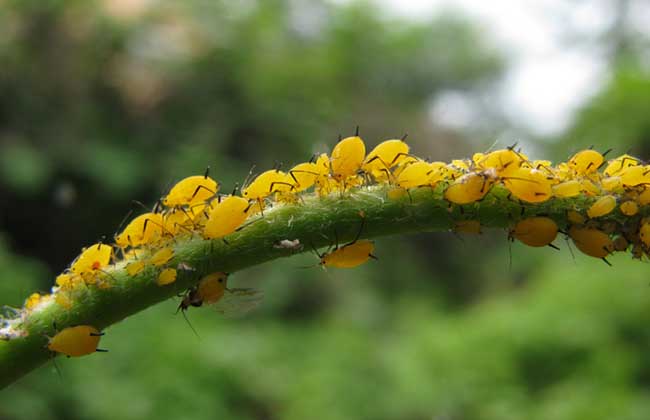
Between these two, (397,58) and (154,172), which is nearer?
(154,172)

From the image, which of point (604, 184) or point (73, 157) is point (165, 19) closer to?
point (73, 157)

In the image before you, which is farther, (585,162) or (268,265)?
(268,265)

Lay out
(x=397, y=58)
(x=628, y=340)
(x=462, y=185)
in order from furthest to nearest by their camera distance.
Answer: (x=397, y=58)
(x=628, y=340)
(x=462, y=185)

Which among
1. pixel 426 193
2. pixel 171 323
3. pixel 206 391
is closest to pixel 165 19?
pixel 171 323

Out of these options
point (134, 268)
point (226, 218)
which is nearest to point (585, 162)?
point (226, 218)

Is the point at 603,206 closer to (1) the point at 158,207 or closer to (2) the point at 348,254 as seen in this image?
(2) the point at 348,254

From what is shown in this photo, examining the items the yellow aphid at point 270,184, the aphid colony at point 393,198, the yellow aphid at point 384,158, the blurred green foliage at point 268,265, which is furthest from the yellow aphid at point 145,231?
the blurred green foliage at point 268,265

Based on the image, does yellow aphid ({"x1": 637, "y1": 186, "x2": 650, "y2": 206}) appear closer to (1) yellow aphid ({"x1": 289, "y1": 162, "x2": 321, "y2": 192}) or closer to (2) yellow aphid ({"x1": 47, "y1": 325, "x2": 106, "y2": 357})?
(1) yellow aphid ({"x1": 289, "y1": 162, "x2": 321, "y2": 192})
